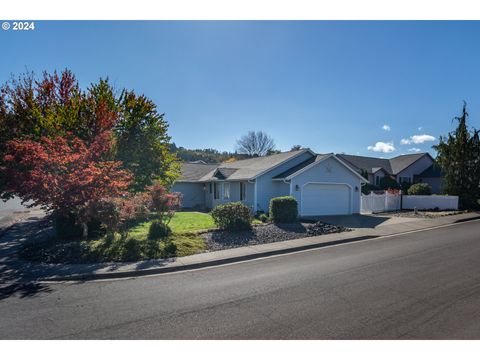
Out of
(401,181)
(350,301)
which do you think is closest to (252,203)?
(350,301)

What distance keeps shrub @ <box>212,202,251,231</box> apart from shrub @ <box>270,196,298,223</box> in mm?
2932

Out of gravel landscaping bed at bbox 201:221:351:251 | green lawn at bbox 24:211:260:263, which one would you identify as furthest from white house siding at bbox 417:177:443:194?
green lawn at bbox 24:211:260:263

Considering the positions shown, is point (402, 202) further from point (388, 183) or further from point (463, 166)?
point (388, 183)

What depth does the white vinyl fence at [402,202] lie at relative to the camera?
76.1ft

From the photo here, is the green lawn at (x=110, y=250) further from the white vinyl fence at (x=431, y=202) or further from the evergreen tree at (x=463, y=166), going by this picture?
the evergreen tree at (x=463, y=166)

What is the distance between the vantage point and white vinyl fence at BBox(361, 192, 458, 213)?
76.1 feet

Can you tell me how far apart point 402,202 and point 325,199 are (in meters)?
9.43

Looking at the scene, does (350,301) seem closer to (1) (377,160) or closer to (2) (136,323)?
(2) (136,323)

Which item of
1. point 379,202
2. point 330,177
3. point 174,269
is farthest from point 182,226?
point 379,202

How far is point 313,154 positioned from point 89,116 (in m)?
15.4

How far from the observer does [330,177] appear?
67.5 ft

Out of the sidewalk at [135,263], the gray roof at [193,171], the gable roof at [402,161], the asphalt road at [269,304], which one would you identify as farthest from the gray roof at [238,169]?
the gable roof at [402,161]

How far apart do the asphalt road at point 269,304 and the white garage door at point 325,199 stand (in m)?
11.1

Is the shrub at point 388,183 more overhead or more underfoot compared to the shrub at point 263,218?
more overhead
